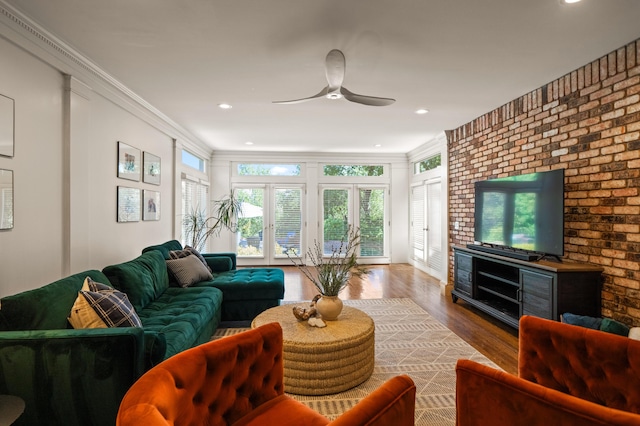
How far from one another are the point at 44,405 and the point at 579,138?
13.8 feet

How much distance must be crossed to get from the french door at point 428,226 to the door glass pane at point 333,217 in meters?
1.51

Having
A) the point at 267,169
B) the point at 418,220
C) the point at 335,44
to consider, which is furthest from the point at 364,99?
the point at 267,169

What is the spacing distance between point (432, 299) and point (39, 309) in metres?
4.32

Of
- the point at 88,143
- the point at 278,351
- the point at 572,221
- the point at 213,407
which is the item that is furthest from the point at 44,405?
the point at 572,221

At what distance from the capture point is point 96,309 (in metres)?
1.89

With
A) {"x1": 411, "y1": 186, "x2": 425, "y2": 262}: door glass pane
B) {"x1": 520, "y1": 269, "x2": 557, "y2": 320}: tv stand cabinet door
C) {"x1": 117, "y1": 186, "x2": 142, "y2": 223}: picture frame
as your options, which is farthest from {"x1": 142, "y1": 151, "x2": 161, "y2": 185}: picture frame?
{"x1": 411, "y1": 186, "x2": 425, "y2": 262}: door glass pane

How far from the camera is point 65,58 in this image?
2.60m

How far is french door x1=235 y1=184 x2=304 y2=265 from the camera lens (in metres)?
7.35

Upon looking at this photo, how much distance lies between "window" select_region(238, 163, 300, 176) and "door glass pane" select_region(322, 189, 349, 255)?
85 centimetres

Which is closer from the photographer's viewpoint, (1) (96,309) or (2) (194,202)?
(1) (96,309)

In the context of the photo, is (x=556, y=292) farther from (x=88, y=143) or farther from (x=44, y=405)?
(x=88, y=143)

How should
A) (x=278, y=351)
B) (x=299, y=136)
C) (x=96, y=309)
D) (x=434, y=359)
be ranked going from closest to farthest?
(x=278, y=351) → (x=96, y=309) → (x=434, y=359) → (x=299, y=136)

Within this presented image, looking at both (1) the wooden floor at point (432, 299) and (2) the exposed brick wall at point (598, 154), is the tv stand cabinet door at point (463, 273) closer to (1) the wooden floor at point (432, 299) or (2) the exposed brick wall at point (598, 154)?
(1) the wooden floor at point (432, 299)

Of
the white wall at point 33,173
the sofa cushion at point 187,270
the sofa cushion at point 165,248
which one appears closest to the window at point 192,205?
the sofa cushion at point 165,248
